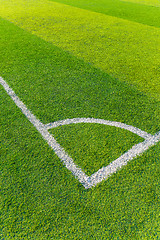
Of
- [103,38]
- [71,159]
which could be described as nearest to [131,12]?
[103,38]

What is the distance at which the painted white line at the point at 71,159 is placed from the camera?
2189 mm

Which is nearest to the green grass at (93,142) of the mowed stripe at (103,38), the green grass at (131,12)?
the mowed stripe at (103,38)

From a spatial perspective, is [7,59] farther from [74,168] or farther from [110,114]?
[74,168]

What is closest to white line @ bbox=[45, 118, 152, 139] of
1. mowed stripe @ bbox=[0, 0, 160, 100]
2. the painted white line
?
the painted white line

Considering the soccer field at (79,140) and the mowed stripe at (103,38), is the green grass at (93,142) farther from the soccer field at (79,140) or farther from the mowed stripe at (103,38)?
Answer: the mowed stripe at (103,38)

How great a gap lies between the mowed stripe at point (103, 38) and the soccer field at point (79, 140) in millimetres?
49

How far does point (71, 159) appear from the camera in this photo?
2.37 meters

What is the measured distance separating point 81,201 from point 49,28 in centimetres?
662

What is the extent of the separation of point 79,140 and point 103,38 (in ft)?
14.9

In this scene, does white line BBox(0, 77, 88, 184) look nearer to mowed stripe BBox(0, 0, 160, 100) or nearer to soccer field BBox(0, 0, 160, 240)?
soccer field BBox(0, 0, 160, 240)

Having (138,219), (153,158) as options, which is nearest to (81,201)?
(138,219)

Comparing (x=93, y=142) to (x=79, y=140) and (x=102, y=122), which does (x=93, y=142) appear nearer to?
(x=79, y=140)

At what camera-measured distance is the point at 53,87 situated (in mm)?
3656

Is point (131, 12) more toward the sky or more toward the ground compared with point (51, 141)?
more toward the sky
